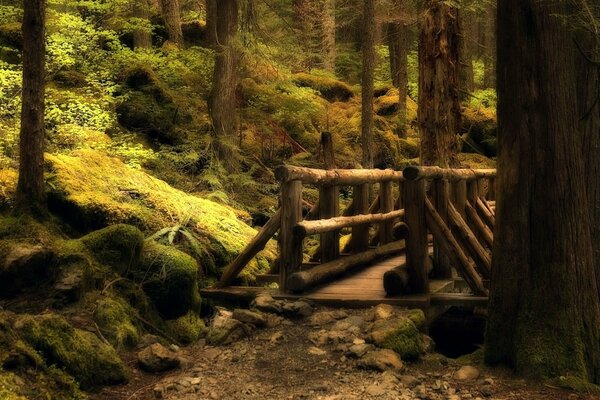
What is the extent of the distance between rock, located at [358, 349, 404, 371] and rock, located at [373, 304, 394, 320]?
2.36 ft

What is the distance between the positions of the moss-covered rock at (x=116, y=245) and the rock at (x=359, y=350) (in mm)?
3017

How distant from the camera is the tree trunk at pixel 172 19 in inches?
725

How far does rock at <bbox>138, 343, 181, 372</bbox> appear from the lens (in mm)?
5590

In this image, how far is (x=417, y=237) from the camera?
7.34 metres

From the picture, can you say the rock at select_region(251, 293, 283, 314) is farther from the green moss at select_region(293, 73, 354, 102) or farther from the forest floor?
the green moss at select_region(293, 73, 354, 102)

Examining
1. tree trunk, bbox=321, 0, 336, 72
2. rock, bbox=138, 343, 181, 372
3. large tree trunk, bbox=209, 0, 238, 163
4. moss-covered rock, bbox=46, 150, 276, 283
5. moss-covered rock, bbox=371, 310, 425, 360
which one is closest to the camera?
rock, bbox=138, 343, 181, 372

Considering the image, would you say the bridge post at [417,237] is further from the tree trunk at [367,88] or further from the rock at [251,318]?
the tree trunk at [367,88]

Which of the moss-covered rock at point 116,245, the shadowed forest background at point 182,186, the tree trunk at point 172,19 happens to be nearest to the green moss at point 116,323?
the shadowed forest background at point 182,186

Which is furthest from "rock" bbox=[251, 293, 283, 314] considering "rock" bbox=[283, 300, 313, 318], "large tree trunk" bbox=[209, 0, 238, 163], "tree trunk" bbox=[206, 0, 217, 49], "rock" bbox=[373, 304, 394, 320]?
"tree trunk" bbox=[206, 0, 217, 49]

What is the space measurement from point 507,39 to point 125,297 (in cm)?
494

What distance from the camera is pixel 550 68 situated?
18.3ft

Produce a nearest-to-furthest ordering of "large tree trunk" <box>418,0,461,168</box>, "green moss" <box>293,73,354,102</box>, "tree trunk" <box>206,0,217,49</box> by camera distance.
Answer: "large tree trunk" <box>418,0,461,168</box> < "tree trunk" <box>206,0,217,49</box> < "green moss" <box>293,73,354,102</box>

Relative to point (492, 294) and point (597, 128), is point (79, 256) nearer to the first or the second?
point (492, 294)

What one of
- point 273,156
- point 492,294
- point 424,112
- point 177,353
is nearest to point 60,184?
point 177,353
